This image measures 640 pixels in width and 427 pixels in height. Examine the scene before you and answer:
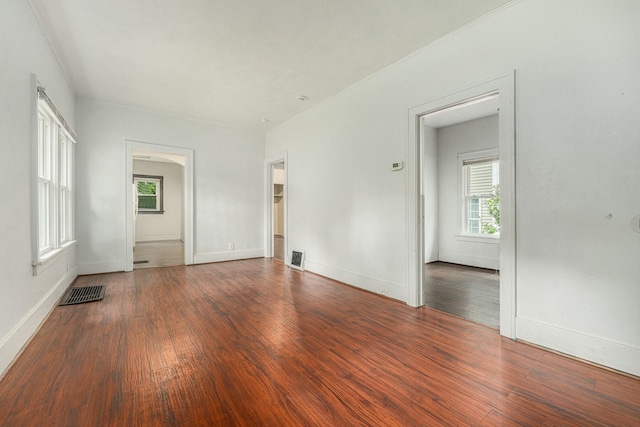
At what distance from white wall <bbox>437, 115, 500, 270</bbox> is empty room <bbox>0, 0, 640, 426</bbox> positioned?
72cm

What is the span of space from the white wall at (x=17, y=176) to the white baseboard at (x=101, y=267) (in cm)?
214

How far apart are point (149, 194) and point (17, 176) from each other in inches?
317

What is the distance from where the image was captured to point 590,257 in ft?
6.68

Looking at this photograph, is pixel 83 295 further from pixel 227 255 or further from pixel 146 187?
pixel 146 187

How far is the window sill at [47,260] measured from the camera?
2.51 metres

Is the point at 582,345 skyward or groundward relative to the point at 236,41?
groundward

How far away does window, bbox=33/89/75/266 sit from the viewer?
2.90 meters

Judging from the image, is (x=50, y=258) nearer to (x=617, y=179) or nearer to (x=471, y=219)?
(x=617, y=179)

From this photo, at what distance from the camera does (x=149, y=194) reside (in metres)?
9.43

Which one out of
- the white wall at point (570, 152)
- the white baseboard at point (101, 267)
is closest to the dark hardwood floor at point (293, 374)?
the white wall at point (570, 152)

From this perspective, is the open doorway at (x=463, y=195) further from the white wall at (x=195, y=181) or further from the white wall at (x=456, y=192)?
the white wall at (x=195, y=181)

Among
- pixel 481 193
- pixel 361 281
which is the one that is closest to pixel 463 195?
pixel 481 193

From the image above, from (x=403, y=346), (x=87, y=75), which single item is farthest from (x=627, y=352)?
(x=87, y=75)

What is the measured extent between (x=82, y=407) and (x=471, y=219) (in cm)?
607
